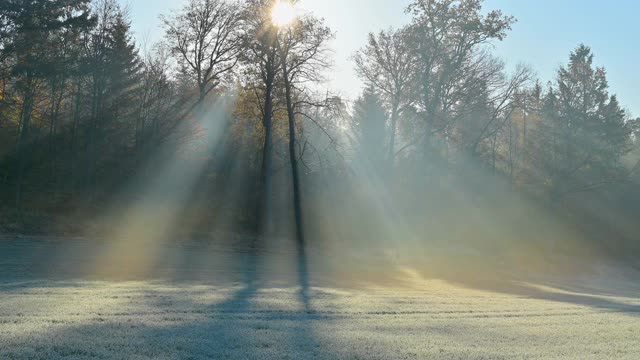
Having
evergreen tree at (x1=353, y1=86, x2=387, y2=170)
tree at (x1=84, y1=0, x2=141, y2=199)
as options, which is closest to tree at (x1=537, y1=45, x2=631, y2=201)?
evergreen tree at (x1=353, y1=86, x2=387, y2=170)

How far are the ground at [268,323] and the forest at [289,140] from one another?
17018mm

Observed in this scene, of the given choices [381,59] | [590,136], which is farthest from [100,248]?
[590,136]

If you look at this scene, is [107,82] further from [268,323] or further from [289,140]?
[268,323]

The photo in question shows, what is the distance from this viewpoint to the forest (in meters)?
33.0

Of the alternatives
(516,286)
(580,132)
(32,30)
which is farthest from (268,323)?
(580,132)

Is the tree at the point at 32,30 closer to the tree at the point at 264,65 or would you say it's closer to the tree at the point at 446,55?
the tree at the point at 264,65

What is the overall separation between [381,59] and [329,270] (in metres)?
22.6

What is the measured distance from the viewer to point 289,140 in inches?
1416

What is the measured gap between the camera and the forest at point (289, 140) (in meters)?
33.0

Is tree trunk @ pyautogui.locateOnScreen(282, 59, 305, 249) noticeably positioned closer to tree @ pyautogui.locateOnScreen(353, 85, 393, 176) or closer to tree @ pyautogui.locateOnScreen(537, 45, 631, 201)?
tree @ pyautogui.locateOnScreen(353, 85, 393, 176)

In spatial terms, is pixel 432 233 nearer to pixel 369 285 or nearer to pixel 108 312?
pixel 369 285

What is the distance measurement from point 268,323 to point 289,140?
25.9 meters

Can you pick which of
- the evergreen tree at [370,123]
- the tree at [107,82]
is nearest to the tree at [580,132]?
Answer: the evergreen tree at [370,123]

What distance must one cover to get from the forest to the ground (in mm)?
17018
